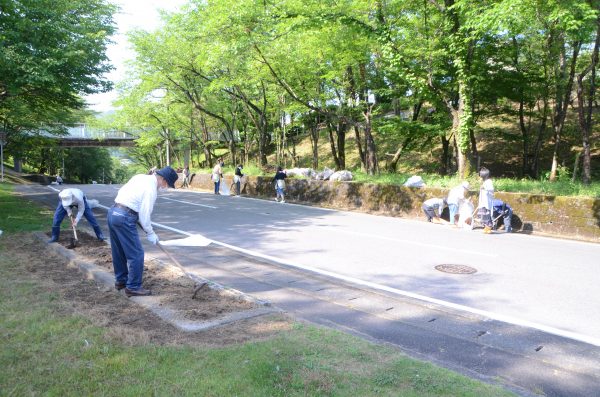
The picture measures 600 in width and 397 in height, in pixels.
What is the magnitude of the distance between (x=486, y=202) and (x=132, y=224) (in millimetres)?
9210

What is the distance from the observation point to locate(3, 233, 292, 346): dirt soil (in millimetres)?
4008

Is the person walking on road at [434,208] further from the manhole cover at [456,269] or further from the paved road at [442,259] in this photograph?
the manhole cover at [456,269]

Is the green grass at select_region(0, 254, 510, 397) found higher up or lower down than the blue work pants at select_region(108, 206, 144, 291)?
lower down

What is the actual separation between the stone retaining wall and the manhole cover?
17.0ft

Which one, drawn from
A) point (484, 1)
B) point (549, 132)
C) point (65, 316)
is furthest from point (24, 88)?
point (549, 132)

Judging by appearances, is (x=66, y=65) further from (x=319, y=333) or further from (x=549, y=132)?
(x=549, y=132)

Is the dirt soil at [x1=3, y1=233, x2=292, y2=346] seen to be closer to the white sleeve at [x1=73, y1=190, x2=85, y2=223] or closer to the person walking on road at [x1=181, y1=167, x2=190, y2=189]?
the white sleeve at [x1=73, y1=190, x2=85, y2=223]

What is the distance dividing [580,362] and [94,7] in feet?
55.3

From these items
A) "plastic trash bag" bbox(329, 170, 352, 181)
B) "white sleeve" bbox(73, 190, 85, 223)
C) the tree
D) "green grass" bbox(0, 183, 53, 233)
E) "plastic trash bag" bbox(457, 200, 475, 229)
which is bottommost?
"green grass" bbox(0, 183, 53, 233)

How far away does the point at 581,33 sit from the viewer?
35.6 ft

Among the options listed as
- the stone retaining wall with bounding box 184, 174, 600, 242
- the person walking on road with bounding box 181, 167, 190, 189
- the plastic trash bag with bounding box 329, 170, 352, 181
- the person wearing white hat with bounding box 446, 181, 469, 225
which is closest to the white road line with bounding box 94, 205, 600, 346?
the person wearing white hat with bounding box 446, 181, 469, 225

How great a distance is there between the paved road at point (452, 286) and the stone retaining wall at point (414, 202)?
946mm

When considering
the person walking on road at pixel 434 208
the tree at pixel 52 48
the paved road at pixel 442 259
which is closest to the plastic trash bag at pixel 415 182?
the person walking on road at pixel 434 208

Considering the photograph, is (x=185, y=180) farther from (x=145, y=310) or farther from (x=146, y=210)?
(x=145, y=310)
